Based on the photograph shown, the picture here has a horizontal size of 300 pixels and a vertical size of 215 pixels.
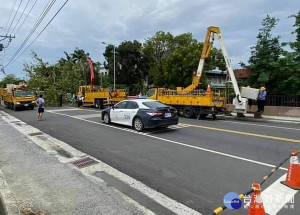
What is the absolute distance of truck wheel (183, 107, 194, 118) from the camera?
62.8ft

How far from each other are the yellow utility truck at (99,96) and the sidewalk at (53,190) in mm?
19409

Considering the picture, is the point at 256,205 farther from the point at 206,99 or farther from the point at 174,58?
the point at 174,58

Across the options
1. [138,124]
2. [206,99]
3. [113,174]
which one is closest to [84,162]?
[113,174]

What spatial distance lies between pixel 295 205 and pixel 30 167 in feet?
19.1

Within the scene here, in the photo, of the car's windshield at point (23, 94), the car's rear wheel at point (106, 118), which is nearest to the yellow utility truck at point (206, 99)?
the car's rear wheel at point (106, 118)

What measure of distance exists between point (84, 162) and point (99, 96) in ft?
70.1

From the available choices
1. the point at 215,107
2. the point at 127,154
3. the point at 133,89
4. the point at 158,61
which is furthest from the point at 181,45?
the point at 127,154

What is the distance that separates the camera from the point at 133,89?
177 feet

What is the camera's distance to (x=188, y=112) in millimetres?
19422

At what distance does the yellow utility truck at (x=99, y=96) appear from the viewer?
1083 inches

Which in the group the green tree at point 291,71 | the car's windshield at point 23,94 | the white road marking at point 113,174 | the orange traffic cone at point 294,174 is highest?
the green tree at point 291,71

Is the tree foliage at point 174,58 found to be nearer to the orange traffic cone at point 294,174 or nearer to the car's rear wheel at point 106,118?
the car's rear wheel at point 106,118

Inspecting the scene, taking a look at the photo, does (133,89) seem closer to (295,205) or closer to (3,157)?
(3,157)

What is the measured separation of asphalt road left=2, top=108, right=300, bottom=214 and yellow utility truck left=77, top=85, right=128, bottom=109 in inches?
542
